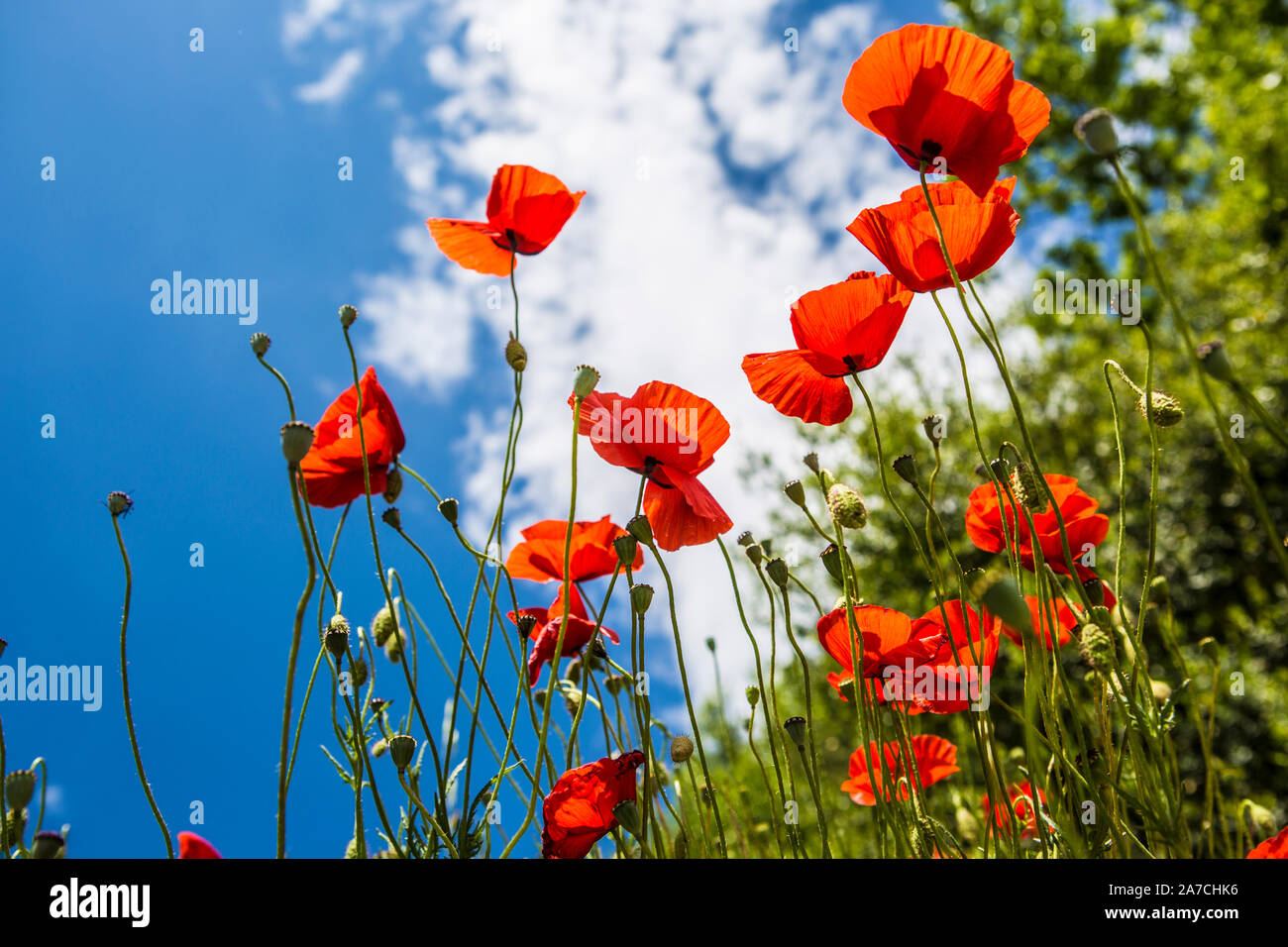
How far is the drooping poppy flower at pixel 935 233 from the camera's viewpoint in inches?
31.6

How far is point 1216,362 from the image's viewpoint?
48cm

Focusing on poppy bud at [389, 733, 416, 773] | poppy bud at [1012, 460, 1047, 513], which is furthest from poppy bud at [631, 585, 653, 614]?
poppy bud at [1012, 460, 1047, 513]

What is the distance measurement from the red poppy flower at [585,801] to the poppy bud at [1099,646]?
1.41ft

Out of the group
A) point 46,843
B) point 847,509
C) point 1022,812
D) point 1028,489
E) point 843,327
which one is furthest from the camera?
point 1022,812

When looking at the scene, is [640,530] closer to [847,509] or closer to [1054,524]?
[847,509]

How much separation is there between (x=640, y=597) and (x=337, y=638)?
302mm

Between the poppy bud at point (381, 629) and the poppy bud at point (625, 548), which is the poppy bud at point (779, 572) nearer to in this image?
the poppy bud at point (625, 548)

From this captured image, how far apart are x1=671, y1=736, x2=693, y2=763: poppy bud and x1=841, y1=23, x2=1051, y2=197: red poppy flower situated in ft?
2.20

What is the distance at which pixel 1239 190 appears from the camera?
6.54 m

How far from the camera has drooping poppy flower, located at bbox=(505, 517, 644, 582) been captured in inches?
42.9

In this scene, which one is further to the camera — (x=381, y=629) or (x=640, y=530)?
(x=381, y=629)

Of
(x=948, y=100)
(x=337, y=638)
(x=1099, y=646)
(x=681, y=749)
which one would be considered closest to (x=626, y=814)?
(x=681, y=749)

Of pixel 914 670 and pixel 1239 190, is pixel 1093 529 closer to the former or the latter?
pixel 914 670

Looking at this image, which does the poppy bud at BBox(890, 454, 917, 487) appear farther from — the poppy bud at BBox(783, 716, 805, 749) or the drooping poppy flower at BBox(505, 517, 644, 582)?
the drooping poppy flower at BBox(505, 517, 644, 582)
